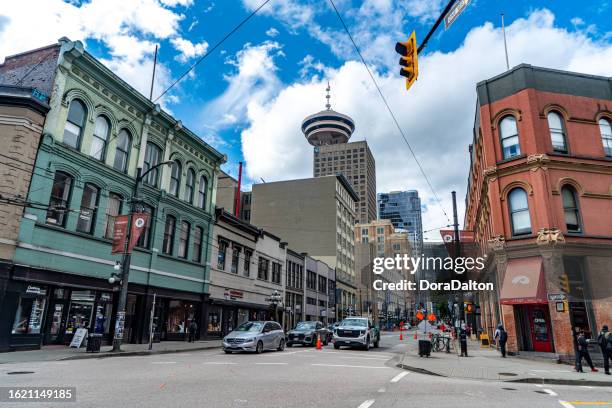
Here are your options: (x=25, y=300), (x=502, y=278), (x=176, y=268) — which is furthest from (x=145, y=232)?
(x=502, y=278)

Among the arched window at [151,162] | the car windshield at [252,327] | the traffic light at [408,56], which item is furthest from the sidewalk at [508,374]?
the arched window at [151,162]

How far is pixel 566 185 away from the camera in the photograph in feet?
70.6

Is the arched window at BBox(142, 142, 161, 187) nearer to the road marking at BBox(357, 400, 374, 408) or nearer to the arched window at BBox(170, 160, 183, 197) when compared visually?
the arched window at BBox(170, 160, 183, 197)

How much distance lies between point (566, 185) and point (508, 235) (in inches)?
147

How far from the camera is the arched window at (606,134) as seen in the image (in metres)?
22.3

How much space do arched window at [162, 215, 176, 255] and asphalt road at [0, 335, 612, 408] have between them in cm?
1460

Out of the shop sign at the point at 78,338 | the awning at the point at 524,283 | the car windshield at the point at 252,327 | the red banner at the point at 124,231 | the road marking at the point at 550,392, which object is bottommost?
the road marking at the point at 550,392

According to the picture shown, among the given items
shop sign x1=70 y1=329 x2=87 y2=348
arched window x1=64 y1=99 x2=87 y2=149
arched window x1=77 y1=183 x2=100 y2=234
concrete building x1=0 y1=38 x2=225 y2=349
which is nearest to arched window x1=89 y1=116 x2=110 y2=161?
concrete building x1=0 y1=38 x2=225 y2=349

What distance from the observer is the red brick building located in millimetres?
19797

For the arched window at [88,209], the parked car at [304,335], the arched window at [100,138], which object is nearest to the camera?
the arched window at [88,209]

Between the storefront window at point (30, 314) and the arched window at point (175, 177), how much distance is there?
1170cm

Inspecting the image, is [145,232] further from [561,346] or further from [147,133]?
[561,346]

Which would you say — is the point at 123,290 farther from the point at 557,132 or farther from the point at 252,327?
the point at 557,132

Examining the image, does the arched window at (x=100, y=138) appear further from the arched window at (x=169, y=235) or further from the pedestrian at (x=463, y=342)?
the pedestrian at (x=463, y=342)
